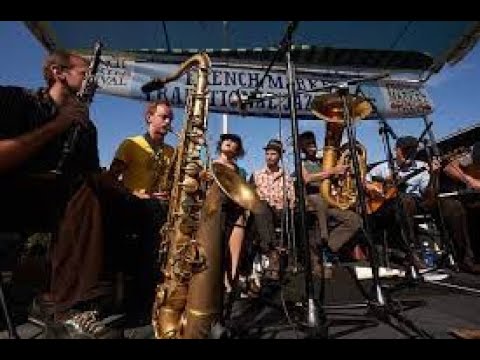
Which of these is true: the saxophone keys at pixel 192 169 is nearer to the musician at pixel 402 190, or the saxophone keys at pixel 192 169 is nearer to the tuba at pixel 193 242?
the tuba at pixel 193 242

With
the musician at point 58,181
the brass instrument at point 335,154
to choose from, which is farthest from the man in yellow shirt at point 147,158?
the brass instrument at point 335,154

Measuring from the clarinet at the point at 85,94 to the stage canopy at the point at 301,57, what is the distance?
4092 millimetres

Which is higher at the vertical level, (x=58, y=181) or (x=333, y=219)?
(x=333, y=219)

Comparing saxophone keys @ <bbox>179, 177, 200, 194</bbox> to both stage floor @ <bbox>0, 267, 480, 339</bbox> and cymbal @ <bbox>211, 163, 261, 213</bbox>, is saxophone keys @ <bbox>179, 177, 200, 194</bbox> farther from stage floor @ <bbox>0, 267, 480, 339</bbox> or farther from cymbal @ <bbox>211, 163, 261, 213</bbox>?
stage floor @ <bbox>0, 267, 480, 339</bbox>

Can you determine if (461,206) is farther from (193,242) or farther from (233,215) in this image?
(193,242)

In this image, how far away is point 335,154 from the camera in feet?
17.0

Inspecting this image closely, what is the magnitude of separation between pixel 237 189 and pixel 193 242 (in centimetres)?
42

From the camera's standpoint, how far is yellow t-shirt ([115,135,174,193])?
3.92 metres

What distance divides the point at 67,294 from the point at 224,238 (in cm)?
86

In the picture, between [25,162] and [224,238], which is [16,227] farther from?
[224,238]

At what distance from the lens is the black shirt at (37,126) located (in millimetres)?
2363

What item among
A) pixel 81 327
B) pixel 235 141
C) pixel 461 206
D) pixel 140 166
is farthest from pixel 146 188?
pixel 461 206

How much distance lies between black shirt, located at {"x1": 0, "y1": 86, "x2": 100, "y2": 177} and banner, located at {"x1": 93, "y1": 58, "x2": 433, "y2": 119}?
404 centimetres
